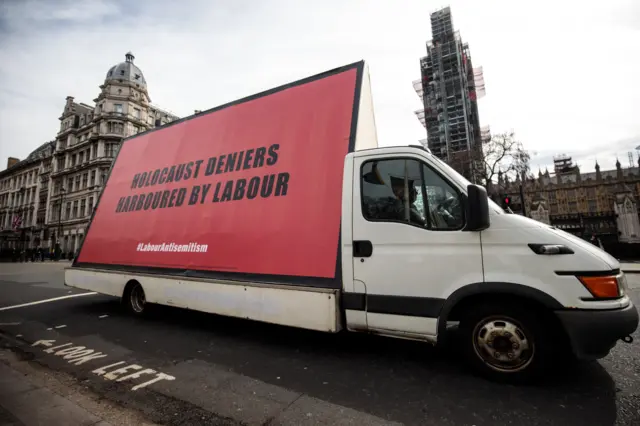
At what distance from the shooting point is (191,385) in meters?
3.26

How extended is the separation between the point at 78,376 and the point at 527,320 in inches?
197

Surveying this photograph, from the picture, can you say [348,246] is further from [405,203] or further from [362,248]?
[405,203]

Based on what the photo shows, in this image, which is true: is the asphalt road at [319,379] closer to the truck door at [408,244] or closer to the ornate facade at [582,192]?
the truck door at [408,244]

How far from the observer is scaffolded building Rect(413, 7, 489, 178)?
269 ft

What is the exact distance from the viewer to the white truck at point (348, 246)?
9.57ft

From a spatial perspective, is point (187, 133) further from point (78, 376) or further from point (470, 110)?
point (470, 110)

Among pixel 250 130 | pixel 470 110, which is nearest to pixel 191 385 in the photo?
pixel 250 130

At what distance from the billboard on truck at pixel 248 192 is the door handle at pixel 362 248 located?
Answer: 0.28 m

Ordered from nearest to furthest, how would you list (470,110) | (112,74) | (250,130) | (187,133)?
1. (250,130)
2. (187,133)
3. (112,74)
4. (470,110)

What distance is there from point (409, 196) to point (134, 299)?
597 cm

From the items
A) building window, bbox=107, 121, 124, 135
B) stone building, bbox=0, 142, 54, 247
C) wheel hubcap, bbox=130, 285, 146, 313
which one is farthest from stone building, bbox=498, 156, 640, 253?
stone building, bbox=0, 142, 54, 247

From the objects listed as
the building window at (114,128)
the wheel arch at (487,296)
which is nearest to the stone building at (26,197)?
the building window at (114,128)

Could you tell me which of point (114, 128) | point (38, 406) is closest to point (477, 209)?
point (38, 406)

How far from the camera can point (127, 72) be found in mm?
50625
